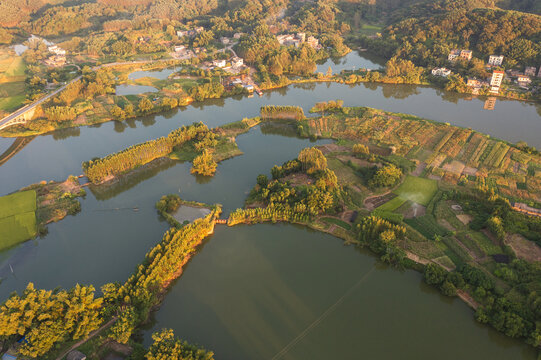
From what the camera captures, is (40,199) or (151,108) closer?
(40,199)

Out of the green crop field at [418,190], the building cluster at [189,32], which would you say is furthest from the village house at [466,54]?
the building cluster at [189,32]

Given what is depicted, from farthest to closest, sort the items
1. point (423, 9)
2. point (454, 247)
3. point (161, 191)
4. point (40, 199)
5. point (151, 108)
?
point (423, 9) < point (151, 108) < point (161, 191) < point (40, 199) < point (454, 247)

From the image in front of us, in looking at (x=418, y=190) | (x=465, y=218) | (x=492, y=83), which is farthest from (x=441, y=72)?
(x=465, y=218)

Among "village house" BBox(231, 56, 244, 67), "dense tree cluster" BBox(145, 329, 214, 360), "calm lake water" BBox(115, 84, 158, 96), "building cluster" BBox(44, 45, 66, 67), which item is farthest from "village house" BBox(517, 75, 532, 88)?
"building cluster" BBox(44, 45, 66, 67)

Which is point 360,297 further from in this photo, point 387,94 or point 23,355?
point 387,94

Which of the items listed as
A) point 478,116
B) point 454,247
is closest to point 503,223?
point 454,247

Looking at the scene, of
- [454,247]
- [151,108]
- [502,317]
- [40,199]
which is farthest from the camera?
[151,108]

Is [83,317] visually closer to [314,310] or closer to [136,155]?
[314,310]
